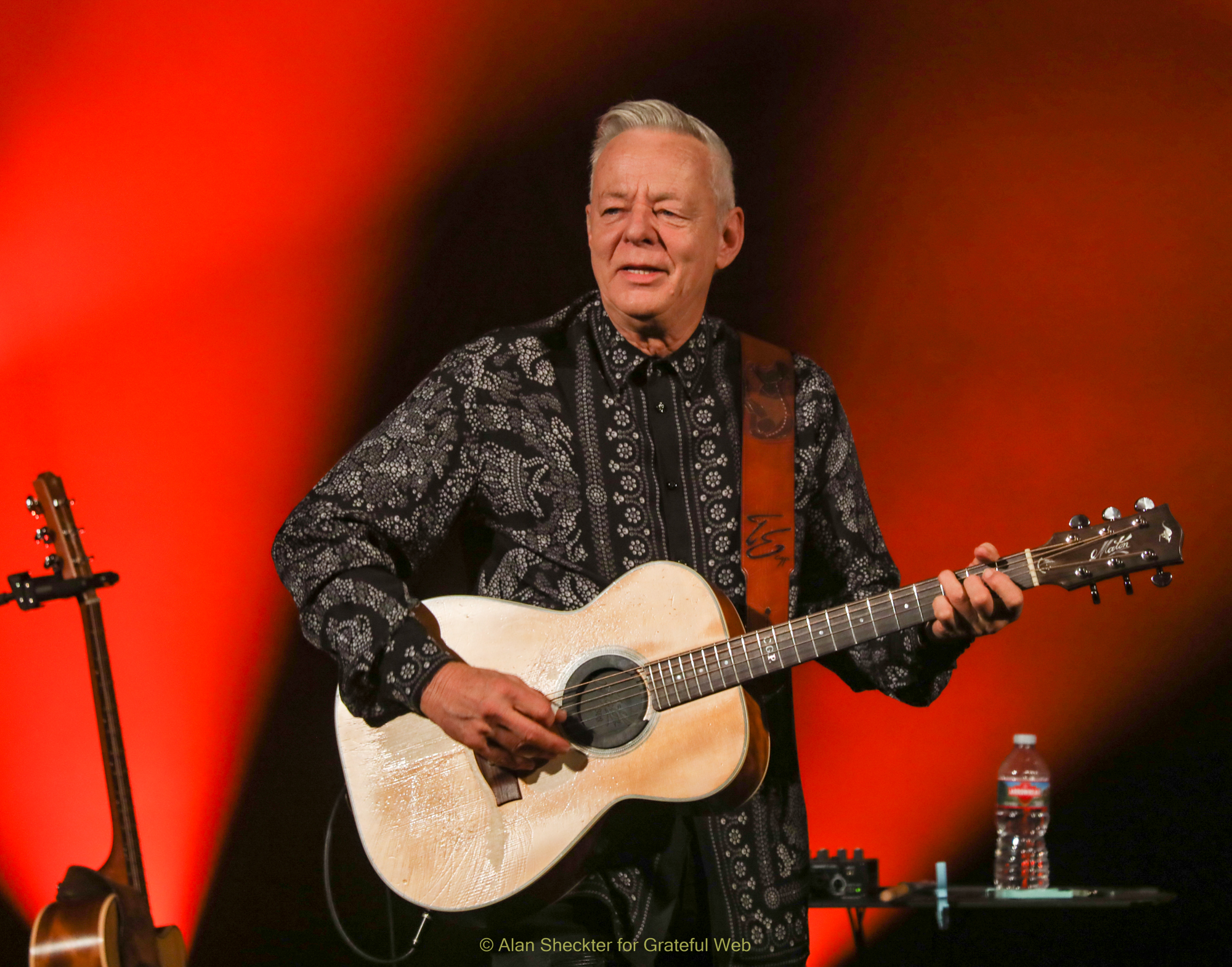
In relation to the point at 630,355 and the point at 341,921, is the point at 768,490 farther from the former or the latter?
the point at 341,921

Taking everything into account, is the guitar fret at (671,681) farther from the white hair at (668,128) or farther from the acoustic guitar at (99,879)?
the acoustic guitar at (99,879)

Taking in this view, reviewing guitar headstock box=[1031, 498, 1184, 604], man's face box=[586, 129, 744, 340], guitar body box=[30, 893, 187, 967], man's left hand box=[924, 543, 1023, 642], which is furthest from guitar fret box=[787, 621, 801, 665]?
guitar body box=[30, 893, 187, 967]

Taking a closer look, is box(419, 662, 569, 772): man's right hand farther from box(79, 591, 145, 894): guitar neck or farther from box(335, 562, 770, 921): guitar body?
box(79, 591, 145, 894): guitar neck

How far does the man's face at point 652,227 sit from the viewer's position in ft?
7.06

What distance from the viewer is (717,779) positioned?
176 cm

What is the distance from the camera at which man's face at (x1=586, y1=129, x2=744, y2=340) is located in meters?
2.15

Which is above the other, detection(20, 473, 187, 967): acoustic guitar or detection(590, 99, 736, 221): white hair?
detection(590, 99, 736, 221): white hair

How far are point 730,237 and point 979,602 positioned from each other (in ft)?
3.37

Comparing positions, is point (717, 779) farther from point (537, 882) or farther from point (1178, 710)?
point (1178, 710)

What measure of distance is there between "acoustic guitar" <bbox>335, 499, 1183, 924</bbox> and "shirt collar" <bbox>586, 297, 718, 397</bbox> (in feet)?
1.53

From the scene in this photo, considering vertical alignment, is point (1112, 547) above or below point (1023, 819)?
above

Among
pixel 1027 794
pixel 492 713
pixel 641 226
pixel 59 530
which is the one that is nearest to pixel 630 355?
pixel 641 226

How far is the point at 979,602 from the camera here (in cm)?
177

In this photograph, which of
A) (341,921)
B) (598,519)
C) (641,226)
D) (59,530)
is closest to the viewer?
(598,519)
